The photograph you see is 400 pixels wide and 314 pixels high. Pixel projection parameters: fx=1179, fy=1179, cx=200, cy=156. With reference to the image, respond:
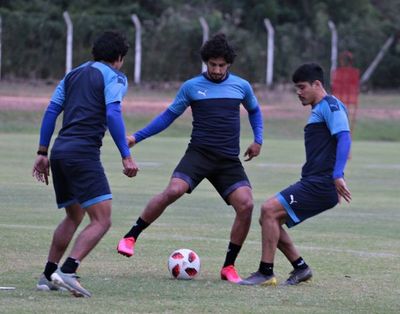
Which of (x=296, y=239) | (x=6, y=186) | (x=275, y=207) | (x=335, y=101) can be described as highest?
(x=335, y=101)

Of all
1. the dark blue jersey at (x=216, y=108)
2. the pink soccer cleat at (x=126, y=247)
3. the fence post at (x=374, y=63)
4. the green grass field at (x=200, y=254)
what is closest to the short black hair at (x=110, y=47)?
the dark blue jersey at (x=216, y=108)

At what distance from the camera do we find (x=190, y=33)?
156ft

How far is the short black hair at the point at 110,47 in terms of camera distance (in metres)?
8.80

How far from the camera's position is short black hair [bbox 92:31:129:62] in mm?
8797

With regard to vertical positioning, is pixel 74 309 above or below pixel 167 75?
above

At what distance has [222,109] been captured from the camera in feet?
33.3

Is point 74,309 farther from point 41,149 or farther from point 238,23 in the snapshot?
point 238,23

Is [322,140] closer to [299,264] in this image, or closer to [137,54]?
[299,264]

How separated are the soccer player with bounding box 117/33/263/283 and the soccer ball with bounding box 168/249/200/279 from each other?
1.06ft

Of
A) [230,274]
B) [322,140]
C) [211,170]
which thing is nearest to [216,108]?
[211,170]

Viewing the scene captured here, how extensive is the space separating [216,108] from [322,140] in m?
1.07

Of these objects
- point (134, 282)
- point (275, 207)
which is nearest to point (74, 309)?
point (134, 282)

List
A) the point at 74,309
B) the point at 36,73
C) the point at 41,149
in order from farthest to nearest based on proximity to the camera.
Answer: the point at 36,73 < the point at 41,149 < the point at 74,309

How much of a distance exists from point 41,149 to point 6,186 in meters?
9.88
